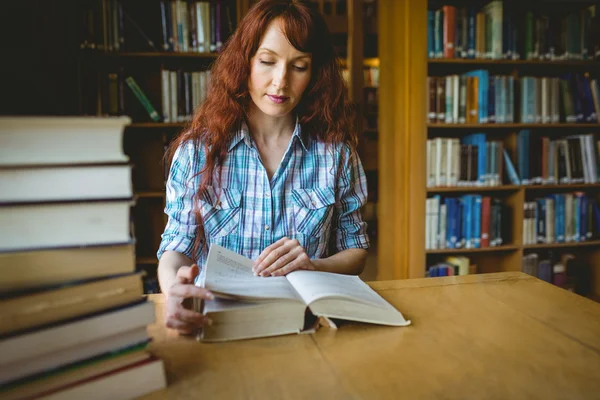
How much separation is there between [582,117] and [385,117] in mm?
1189

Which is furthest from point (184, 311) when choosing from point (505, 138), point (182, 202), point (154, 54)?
point (505, 138)

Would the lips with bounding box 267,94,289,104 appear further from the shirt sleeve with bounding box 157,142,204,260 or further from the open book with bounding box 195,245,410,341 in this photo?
the open book with bounding box 195,245,410,341

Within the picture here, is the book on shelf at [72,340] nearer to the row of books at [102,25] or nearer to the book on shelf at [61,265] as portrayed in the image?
the book on shelf at [61,265]

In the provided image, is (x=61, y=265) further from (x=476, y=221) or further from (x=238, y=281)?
(x=476, y=221)

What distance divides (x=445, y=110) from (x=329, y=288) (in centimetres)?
209

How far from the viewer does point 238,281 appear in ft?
2.54

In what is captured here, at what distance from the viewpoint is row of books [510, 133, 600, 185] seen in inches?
104

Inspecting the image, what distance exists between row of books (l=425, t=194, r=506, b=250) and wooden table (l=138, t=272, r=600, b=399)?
1770 mm

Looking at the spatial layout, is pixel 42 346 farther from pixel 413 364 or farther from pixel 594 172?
pixel 594 172

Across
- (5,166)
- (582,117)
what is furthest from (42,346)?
(582,117)

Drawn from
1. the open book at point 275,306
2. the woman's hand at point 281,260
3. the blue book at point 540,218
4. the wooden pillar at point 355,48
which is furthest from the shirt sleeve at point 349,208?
the blue book at point 540,218

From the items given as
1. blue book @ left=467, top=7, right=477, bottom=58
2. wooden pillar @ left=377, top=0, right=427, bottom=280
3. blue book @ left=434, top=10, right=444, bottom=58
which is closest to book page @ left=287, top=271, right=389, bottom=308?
wooden pillar @ left=377, top=0, right=427, bottom=280

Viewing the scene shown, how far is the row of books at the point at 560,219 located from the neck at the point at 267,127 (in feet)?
6.21

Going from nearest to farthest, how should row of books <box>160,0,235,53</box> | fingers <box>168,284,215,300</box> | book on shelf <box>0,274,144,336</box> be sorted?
1. book on shelf <box>0,274,144,336</box>
2. fingers <box>168,284,215,300</box>
3. row of books <box>160,0,235,53</box>
